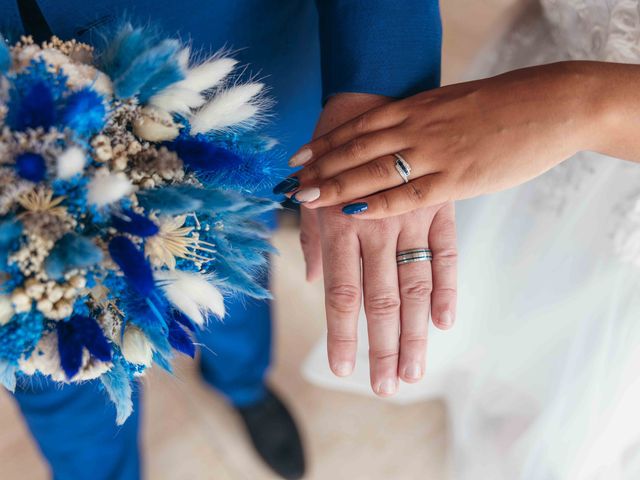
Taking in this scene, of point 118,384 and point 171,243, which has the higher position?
point 171,243

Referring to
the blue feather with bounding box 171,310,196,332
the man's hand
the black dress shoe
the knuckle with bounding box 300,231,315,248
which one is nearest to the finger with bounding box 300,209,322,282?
the knuckle with bounding box 300,231,315,248

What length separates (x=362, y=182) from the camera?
0.65 meters

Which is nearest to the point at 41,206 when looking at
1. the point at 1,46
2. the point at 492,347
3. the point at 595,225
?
the point at 1,46

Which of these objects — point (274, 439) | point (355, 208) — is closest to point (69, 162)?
point (355, 208)

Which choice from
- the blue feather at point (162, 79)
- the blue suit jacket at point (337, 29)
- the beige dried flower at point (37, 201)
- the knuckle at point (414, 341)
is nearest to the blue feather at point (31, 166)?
the beige dried flower at point (37, 201)

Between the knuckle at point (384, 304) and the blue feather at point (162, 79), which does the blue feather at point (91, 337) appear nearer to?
the blue feather at point (162, 79)

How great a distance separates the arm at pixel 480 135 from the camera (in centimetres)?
61

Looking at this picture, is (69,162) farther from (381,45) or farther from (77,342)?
(381,45)

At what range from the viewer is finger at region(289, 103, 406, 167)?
2.19 ft

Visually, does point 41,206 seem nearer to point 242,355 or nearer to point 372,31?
point 372,31

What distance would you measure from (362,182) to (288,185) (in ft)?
0.34

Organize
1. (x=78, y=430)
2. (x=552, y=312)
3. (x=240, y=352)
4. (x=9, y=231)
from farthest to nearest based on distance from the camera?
1. (x=240, y=352)
2. (x=552, y=312)
3. (x=78, y=430)
4. (x=9, y=231)

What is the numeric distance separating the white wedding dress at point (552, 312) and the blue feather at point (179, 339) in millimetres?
566

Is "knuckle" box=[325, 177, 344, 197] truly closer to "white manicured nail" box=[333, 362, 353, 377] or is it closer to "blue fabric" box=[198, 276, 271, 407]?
"white manicured nail" box=[333, 362, 353, 377]
